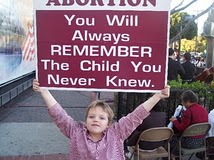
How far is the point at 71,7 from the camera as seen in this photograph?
2537mm

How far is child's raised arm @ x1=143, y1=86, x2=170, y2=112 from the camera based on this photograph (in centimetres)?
246

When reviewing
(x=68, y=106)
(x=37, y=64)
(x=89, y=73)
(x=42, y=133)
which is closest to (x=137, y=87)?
(x=89, y=73)

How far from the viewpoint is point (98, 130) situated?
2404mm

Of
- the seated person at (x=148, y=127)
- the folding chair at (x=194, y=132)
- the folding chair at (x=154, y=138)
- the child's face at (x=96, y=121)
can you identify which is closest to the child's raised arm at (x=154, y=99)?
the child's face at (x=96, y=121)

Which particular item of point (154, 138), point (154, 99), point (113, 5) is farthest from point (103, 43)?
point (154, 138)

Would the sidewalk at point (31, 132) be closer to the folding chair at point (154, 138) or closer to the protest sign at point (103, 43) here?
the folding chair at point (154, 138)

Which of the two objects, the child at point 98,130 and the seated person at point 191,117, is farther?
the seated person at point 191,117

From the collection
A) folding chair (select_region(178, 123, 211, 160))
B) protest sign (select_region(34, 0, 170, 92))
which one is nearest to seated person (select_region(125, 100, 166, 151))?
folding chair (select_region(178, 123, 211, 160))

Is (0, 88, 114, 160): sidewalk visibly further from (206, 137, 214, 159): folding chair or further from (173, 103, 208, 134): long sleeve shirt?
(206, 137, 214, 159): folding chair

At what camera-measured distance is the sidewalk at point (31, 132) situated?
217 inches

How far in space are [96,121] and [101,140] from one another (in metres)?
0.13

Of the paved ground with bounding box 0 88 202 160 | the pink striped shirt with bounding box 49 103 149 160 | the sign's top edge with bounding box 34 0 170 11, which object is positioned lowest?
the paved ground with bounding box 0 88 202 160

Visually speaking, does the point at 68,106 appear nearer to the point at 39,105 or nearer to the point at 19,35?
the point at 39,105

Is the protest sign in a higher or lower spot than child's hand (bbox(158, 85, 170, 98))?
higher
